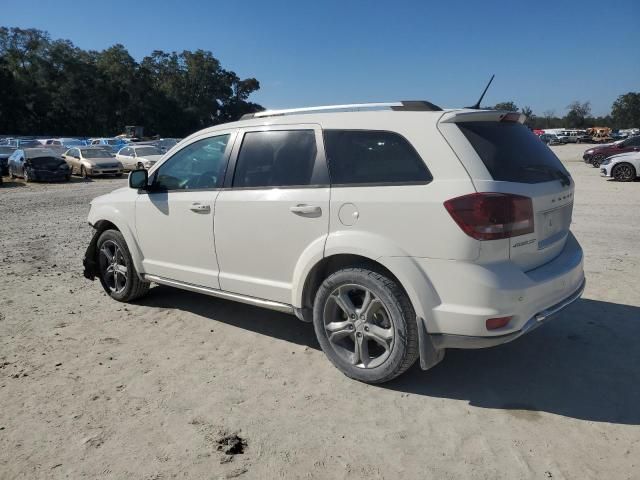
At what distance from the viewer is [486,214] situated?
9.87 feet

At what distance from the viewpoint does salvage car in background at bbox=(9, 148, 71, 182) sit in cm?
2323

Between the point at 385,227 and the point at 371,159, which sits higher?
the point at 371,159

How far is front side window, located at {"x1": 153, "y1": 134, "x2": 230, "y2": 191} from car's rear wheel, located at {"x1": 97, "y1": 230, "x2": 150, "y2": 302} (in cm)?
92

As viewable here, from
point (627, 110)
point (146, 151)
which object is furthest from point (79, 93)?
point (627, 110)

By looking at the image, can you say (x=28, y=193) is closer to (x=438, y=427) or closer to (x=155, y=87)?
(x=438, y=427)

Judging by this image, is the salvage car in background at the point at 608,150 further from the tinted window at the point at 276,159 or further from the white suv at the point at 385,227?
the tinted window at the point at 276,159

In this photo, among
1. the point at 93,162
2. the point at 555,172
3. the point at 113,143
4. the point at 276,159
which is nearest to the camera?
the point at 555,172

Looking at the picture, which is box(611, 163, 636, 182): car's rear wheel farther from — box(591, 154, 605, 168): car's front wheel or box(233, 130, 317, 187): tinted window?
box(233, 130, 317, 187): tinted window

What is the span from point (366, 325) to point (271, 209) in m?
1.15

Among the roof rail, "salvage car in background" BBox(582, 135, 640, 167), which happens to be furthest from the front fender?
"salvage car in background" BBox(582, 135, 640, 167)

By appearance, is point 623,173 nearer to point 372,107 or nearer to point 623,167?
point 623,167

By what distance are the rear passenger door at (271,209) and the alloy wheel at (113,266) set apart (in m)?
1.70

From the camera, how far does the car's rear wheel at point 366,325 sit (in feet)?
10.9

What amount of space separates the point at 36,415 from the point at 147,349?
3.65 ft
